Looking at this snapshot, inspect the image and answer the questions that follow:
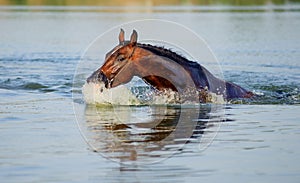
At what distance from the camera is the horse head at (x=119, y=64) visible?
10500mm

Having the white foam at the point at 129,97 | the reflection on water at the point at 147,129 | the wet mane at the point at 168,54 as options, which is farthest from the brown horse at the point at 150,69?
the reflection on water at the point at 147,129

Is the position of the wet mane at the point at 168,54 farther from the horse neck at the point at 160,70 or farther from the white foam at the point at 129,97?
the white foam at the point at 129,97

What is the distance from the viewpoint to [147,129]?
9.62 m

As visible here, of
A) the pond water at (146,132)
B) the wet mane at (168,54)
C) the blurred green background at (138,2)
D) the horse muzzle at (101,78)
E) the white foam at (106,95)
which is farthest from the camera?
the blurred green background at (138,2)

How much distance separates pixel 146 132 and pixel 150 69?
1.58m

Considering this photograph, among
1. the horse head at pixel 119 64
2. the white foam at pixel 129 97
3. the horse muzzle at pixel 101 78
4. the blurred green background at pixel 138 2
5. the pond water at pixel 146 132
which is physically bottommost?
the pond water at pixel 146 132

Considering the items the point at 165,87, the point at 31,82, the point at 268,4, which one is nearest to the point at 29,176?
the point at 165,87

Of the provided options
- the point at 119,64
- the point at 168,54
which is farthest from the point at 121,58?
the point at 168,54

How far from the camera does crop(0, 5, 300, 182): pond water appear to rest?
7.39 m

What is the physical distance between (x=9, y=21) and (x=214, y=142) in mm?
23590

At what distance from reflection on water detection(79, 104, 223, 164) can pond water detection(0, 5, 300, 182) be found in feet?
0.04

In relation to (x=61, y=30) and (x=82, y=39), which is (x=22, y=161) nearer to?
(x=82, y=39)

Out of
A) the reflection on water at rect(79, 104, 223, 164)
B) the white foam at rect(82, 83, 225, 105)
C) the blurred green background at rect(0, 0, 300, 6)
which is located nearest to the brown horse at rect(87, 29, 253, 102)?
the white foam at rect(82, 83, 225, 105)

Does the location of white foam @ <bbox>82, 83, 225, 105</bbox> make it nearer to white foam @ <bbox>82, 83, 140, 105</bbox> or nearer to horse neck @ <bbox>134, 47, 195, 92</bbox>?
white foam @ <bbox>82, 83, 140, 105</bbox>
